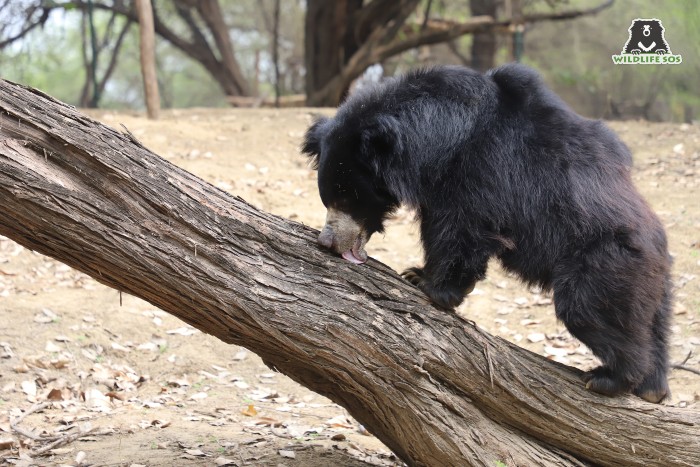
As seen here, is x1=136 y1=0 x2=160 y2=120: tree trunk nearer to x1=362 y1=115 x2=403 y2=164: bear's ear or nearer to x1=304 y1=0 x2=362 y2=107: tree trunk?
x1=304 y1=0 x2=362 y2=107: tree trunk

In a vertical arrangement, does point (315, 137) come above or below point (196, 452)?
above

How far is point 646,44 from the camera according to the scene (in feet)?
31.9

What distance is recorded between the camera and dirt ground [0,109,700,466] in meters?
3.69

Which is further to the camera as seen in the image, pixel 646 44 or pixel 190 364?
pixel 646 44

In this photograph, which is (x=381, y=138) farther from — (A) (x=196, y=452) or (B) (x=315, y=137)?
(A) (x=196, y=452)

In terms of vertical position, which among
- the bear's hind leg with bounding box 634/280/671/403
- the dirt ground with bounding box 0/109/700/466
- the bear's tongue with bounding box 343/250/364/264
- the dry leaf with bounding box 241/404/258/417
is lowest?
the dry leaf with bounding box 241/404/258/417

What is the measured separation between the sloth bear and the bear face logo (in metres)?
7.40

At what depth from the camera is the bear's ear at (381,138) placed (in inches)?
120


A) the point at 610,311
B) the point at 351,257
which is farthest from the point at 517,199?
the point at 351,257

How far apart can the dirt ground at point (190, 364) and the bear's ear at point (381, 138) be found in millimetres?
810

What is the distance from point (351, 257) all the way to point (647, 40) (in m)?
8.22

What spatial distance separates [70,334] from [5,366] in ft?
1.78

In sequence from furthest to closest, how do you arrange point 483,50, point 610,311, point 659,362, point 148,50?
point 483,50, point 148,50, point 659,362, point 610,311

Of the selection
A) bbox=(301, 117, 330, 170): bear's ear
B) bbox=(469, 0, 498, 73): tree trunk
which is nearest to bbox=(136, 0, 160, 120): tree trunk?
bbox=(301, 117, 330, 170): bear's ear
